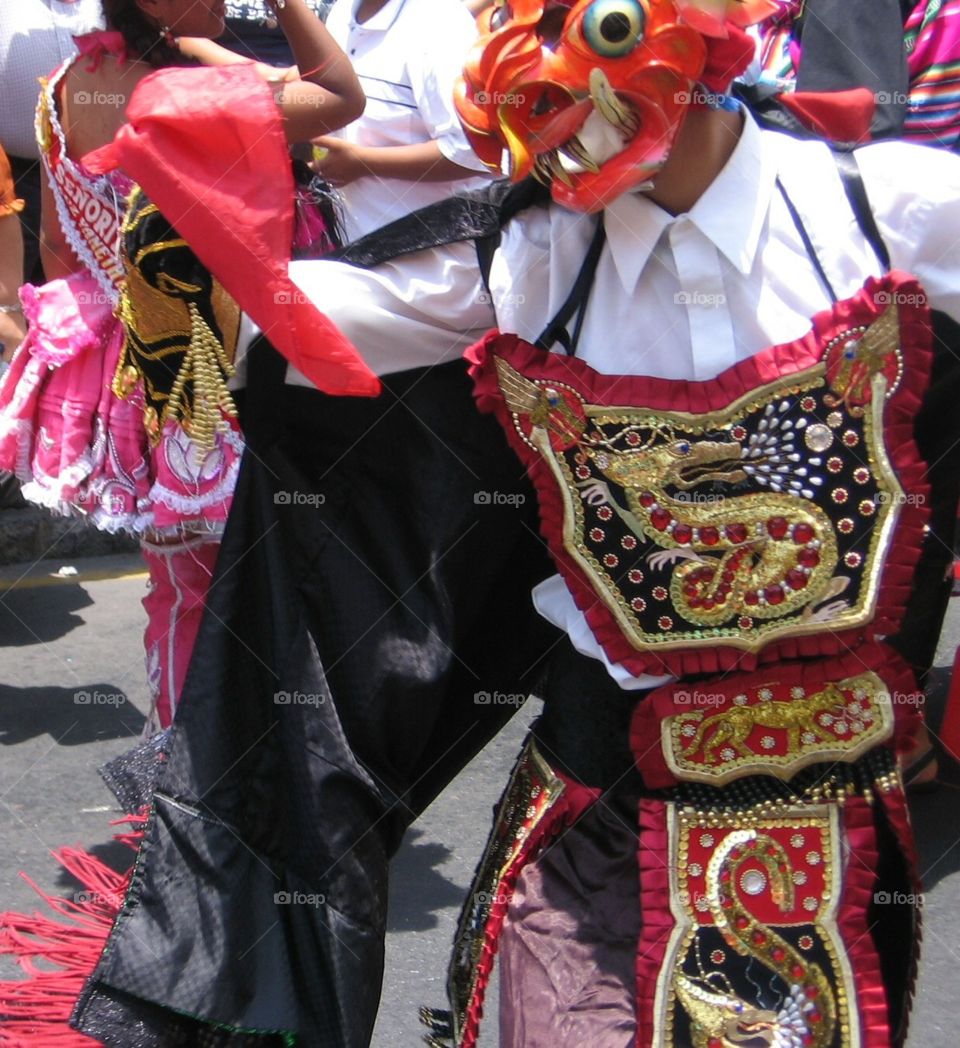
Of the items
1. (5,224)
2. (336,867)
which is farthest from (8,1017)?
(5,224)

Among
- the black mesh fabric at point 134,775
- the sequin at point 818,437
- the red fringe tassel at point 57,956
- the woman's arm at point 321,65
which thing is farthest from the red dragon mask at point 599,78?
the black mesh fabric at point 134,775

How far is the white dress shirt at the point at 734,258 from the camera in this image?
1.98 meters

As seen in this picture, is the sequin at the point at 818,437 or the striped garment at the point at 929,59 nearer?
the sequin at the point at 818,437

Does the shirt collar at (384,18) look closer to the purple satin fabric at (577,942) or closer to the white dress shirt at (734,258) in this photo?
the white dress shirt at (734,258)

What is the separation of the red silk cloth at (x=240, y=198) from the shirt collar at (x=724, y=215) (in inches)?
13.6

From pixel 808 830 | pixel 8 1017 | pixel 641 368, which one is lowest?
pixel 8 1017

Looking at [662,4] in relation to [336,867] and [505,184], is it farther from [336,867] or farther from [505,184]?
[336,867]

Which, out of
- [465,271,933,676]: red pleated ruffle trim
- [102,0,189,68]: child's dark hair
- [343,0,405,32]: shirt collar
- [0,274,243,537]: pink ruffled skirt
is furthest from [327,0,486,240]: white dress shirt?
[465,271,933,676]: red pleated ruffle trim

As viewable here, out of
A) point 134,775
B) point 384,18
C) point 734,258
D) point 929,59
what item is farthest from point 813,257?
point 134,775

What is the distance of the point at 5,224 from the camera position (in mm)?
4062

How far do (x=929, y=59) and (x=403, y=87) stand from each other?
1093mm

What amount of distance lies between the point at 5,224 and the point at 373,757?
2.27m

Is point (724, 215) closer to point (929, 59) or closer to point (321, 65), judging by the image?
point (321, 65)

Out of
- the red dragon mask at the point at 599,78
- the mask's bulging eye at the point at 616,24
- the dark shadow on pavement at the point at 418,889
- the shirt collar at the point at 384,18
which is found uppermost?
the mask's bulging eye at the point at 616,24
